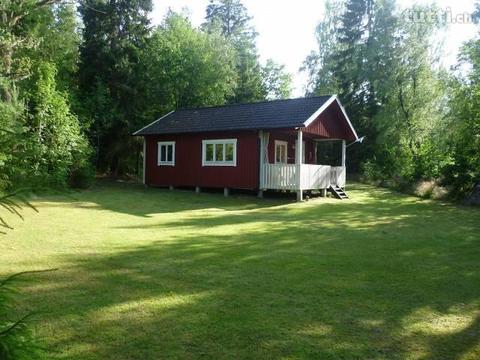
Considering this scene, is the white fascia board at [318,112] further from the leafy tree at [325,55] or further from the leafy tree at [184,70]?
the leafy tree at [325,55]

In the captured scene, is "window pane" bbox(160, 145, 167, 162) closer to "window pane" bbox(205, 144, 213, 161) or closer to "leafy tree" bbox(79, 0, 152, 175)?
"window pane" bbox(205, 144, 213, 161)

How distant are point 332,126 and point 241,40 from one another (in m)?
28.7

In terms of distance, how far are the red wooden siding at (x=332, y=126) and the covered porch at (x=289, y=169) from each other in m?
0.55

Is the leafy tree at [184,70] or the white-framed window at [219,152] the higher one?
the leafy tree at [184,70]

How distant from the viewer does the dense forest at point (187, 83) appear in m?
19.8

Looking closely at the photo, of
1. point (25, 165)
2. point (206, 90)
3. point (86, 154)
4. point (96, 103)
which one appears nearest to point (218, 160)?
point (86, 154)

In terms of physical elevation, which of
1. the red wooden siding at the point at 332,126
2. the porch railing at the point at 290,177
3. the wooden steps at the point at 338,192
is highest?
the red wooden siding at the point at 332,126

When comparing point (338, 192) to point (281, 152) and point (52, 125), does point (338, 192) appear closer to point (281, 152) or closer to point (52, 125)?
point (281, 152)

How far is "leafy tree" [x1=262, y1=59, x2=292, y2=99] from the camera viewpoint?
48500mm

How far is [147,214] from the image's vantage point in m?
13.4

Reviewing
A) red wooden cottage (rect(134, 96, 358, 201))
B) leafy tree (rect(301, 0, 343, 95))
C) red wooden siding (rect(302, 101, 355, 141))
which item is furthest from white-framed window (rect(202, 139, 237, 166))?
leafy tree (rect(301, 0, 343, 95))

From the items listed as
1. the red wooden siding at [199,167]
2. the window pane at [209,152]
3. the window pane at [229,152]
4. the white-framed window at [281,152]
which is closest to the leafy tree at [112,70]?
the red wooden siding at [199,167]

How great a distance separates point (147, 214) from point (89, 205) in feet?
9.50

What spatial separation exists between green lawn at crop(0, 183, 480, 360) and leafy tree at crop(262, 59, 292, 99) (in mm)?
38828
